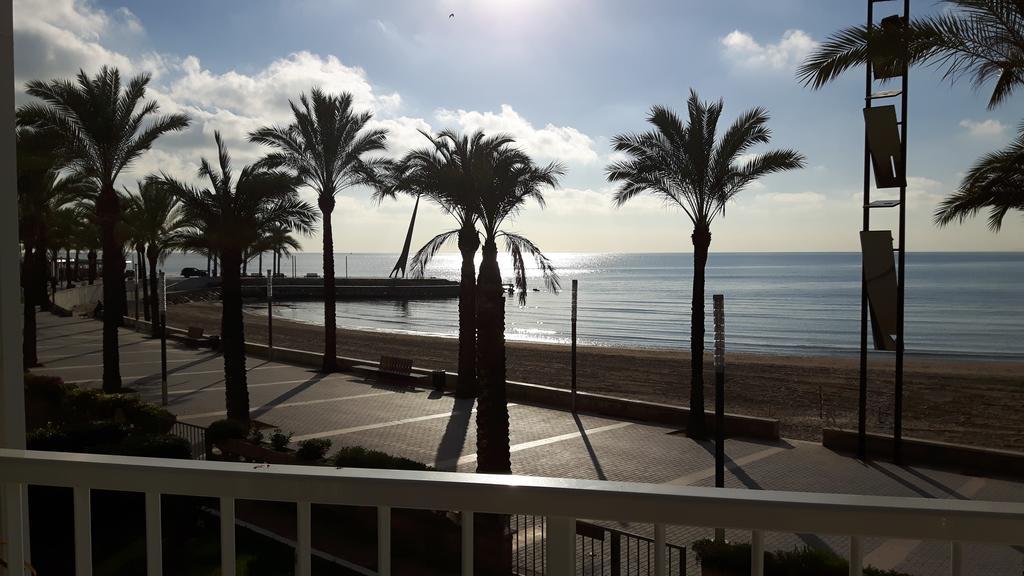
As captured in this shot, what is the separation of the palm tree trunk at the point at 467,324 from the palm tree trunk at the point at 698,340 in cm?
538

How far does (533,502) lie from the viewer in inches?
59.1

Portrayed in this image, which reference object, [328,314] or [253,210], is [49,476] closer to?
[253,210]

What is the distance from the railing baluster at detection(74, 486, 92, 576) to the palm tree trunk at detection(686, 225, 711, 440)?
14.3 metres

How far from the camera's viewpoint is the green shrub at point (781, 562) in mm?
5293

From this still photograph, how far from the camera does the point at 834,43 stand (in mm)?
9070

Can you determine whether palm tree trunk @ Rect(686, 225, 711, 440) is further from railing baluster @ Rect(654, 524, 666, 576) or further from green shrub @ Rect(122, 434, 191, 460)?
railing baluster @ Rect(654, 524, 666, 576)

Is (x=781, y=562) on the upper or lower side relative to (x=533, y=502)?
lower

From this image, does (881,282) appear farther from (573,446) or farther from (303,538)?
(303,538)

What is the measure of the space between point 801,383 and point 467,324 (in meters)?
12.6

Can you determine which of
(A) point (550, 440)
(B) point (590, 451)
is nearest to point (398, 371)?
(A) point (550, 440)

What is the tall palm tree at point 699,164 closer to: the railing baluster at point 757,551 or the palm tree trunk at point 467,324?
the palm tree trunk at point 467,324

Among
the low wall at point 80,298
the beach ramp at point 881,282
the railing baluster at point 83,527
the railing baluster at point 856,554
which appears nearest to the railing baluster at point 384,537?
the railing baluster at point 83,527

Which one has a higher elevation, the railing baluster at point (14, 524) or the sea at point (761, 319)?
the railing baluster at point (14, 524)

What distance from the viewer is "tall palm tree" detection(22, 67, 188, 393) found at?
1823 centimetres
